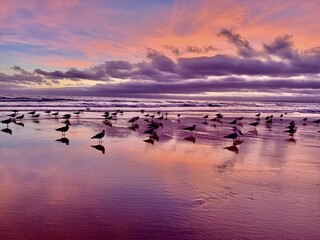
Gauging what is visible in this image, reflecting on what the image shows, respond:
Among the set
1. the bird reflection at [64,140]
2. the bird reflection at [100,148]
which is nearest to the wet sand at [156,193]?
the bird reflection at [100,148]

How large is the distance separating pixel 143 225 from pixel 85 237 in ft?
3.79

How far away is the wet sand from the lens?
6.70 m

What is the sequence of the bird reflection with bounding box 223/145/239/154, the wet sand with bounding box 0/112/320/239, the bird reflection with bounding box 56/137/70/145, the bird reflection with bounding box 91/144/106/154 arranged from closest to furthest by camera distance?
the wet sand with bounding box 0/112/320/239
the bird reflection with bounding box 91/144/106/154
the bird reflection with bounding box 223/145/239/154
the bird reflection with bounding box 56/137/70/145

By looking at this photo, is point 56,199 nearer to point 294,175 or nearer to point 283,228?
point 283,228

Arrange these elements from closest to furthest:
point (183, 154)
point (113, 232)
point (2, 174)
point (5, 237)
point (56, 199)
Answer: point (5, 237), point (113, 232), point (56, 199), point (2, 174), point (183, 154)

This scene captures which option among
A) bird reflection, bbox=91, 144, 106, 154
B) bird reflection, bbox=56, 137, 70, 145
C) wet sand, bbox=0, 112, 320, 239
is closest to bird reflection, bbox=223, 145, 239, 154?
wet sand, bbox=0, 112, 320, 239

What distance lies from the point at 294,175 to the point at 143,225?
6215mm

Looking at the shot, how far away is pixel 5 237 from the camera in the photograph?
6.15 metres

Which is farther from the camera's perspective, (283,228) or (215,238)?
(283,228)

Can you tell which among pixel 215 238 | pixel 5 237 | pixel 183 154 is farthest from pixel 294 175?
pixel 5 237

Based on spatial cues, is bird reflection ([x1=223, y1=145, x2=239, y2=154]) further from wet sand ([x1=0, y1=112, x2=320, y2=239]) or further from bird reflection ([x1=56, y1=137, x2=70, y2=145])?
bird reflection ([x1=56, y1=137, x2=70, y2=145])

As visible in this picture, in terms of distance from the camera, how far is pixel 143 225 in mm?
6891

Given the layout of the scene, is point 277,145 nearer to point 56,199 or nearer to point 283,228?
point 283,228

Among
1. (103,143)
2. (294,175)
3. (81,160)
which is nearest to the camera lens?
(294,175)
